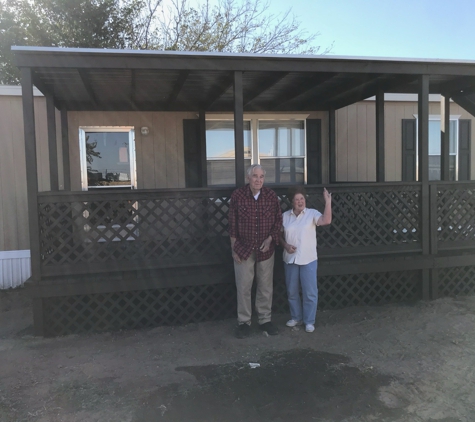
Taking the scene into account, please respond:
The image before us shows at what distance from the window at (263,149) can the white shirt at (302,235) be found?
3.14 m

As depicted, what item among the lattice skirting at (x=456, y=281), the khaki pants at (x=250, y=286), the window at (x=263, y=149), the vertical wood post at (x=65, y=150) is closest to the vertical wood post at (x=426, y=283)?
the lattice skirting at (x=456, y=281)

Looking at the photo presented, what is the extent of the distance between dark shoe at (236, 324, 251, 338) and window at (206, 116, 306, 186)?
11.1 ft

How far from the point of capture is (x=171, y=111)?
7293 millimetres

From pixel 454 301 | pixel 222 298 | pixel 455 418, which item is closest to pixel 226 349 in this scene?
pixel 222 298

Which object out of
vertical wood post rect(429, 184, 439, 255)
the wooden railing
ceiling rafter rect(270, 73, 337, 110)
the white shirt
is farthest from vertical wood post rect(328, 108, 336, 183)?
the white shirt

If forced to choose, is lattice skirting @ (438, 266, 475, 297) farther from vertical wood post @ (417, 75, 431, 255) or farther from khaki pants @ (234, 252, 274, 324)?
khaki pants @ (234, 252, 274, 324)

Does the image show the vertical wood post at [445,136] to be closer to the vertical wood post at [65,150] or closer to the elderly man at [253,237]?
the elderly man at [253,237]

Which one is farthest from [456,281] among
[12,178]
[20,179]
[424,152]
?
[12,178]

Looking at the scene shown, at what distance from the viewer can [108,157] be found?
7.12 m

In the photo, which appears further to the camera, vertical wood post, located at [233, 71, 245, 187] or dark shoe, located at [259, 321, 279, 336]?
vertical wood post, located at [233, 71, 245, 187]

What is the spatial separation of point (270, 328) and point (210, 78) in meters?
3.07

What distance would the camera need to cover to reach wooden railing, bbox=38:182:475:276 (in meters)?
4.77

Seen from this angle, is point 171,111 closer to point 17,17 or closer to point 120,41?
point 120,41

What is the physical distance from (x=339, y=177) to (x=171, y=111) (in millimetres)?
3188
